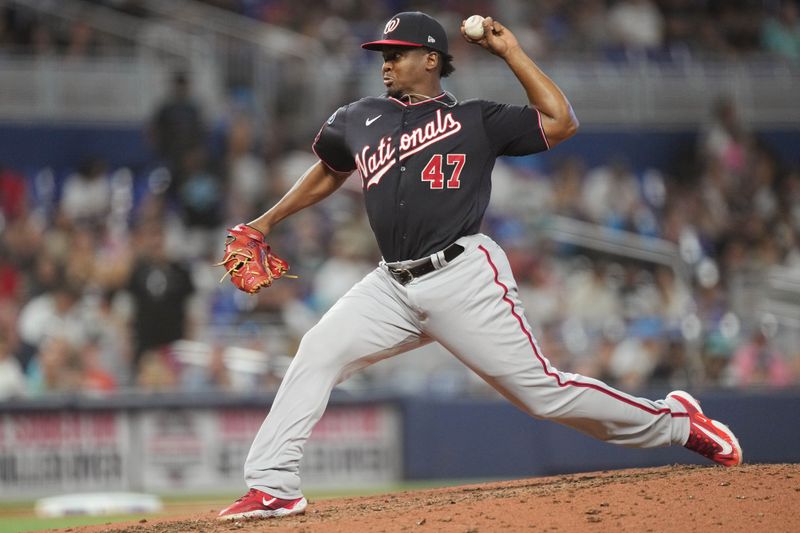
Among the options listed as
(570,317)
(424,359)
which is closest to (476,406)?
(424,359)

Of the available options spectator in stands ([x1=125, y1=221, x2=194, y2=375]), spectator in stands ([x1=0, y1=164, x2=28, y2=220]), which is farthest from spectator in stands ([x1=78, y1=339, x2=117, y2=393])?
spectator in stands ([x1=0, y1=164, x2=28, y2=220])

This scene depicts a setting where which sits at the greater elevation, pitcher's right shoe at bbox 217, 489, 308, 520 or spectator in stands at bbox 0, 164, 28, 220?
spectator in stands at bbox 0, 164, 28, 220

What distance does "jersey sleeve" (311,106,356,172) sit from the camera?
499cm

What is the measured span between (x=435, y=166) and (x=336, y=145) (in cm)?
53

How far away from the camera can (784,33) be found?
1486 centimetres

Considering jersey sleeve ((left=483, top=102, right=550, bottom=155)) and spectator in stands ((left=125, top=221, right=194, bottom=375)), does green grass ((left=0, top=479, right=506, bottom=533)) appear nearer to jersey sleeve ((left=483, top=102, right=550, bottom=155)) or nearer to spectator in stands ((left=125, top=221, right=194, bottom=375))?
spectator in stands ((left=125, top=221, right=194, bottom=375))

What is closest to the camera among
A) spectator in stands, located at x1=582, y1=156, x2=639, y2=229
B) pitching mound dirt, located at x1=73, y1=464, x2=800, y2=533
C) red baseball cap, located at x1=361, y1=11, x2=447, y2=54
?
pitching mound dirt, located at x1=73, y1=464, x2=800, y2=533

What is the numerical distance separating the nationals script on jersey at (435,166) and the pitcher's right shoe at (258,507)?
106cm

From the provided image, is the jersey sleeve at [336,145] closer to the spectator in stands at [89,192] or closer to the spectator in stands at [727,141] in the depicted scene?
the spectator in stands at [89,192]

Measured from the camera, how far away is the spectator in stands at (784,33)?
14789 mm

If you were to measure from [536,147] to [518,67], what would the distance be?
33cm

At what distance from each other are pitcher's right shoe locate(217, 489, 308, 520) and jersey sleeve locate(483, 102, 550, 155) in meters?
1.64

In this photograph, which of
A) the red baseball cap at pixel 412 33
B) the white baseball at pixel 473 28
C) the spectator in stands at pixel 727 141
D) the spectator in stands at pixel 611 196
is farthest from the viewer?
the spectator in stands at pixel 727 141

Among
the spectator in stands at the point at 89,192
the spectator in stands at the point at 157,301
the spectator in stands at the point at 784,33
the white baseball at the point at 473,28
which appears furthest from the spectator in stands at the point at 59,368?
the spectator in stands at the point at 784,33
